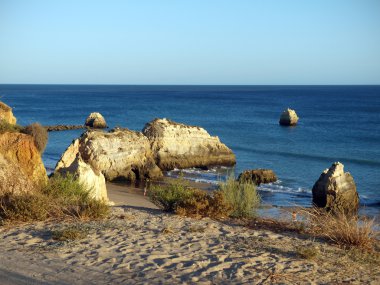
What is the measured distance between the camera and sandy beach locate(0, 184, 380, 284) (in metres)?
7.91

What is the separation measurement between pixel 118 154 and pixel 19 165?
17275 mm

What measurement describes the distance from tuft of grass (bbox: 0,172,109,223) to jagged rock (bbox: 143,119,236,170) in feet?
69.5

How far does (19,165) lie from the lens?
43.9 feet

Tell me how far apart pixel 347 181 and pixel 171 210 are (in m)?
12.8

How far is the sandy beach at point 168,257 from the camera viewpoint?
26.0 feet

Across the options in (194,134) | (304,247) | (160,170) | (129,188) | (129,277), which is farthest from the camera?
(194,134)

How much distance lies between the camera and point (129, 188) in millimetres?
27875

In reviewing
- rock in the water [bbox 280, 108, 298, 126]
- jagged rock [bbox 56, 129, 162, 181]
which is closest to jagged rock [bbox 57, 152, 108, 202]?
jagged rock [bbox 56, 129, 162, 181]

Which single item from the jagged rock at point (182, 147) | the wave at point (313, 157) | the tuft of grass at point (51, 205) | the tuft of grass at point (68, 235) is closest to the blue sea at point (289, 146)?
the wave at point (313, 157)

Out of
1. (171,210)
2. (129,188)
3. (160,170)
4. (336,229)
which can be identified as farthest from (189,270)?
(160,170)

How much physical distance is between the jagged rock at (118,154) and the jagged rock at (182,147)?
5.12 ft

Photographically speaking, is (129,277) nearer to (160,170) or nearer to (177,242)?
(177,242)

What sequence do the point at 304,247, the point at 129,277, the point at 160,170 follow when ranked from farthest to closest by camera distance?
the point at 160,170, the point at 304,247, the point at 129,277

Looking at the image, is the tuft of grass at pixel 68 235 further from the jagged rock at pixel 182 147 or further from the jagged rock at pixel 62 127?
the jagged rock at pixel 62 127
